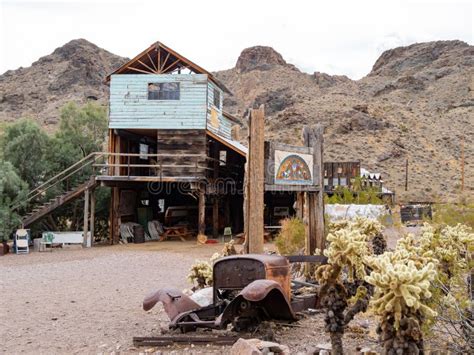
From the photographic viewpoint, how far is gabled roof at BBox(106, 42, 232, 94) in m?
20.4

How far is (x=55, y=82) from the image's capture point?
272ft

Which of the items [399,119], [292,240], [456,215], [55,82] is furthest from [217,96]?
[55,82]

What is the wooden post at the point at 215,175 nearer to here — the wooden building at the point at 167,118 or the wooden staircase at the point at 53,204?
the wooden building at the point at 167,118

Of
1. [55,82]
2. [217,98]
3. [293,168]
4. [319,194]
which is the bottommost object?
[319,194]

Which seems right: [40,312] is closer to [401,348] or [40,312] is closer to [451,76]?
[401,348]

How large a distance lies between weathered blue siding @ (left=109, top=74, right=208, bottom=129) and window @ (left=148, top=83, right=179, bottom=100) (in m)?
0.14

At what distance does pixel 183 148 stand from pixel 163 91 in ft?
8.49

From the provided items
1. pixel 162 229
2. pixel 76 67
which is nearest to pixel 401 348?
pixel 162 229

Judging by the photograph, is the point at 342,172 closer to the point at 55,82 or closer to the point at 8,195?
the point at 8,195

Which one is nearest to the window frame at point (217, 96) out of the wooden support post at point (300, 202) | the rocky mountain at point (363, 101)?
the wooden support post at point (300, 202)

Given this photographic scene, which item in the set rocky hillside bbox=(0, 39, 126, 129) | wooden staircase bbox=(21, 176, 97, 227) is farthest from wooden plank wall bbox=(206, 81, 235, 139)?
rocky hillside bbox=(0, 39, 126, 129)

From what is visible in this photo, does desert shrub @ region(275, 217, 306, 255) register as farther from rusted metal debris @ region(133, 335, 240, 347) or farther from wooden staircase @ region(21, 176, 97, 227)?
wooden staircase @ region(21, 176, 97, 227)

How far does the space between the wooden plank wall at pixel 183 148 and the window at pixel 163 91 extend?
1.46 meters

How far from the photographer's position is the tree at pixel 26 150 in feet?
68.0
